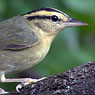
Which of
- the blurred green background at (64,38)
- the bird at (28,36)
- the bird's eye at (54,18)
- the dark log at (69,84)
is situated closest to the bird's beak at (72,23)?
the bird at (28,36)

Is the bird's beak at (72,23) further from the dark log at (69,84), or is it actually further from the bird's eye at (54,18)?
the dark log at (69,84)

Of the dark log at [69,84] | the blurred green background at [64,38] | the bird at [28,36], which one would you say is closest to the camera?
the dark log at [69,84]

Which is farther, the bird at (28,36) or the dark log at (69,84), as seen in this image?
the bird at (28,36)

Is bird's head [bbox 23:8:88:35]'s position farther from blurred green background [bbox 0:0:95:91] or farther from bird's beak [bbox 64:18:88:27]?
blurred green background [bbox 0:0:95:91]

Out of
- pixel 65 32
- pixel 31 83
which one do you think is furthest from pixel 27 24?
pixel 31 83

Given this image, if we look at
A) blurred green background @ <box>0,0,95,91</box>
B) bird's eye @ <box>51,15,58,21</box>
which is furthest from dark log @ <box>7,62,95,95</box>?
blurred green background @ <box>0,0,95,91</box>

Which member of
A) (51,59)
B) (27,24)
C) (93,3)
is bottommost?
(51,59)

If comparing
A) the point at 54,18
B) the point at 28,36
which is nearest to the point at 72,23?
the point at 54,18

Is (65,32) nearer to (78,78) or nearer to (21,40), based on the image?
(21,40)
